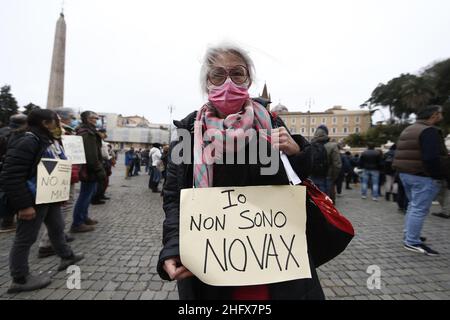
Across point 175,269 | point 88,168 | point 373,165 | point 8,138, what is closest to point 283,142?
point 175,269

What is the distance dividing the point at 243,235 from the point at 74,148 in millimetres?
3534

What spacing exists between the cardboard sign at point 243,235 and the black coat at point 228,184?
63 mm

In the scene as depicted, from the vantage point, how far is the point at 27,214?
7.67 feet

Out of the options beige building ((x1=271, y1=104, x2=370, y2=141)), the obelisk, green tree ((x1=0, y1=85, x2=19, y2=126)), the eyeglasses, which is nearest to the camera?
the eyeglasses

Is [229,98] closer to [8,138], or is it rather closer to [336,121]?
[8,138]

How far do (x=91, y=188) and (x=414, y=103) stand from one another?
41.8m

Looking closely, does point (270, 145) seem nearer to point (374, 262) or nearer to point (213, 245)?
point (213, 245)

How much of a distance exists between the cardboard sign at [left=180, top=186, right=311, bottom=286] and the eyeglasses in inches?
23.5

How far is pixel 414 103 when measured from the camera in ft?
111

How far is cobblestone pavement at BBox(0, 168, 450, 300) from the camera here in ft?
7.93

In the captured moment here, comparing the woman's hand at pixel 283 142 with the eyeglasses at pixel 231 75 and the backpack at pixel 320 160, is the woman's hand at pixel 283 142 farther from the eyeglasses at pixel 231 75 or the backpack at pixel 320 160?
the backpack at pixel 320 160

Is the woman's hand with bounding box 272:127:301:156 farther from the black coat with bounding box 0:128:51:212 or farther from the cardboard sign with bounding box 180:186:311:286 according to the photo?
the black coat with bounding box 0:128:51:212

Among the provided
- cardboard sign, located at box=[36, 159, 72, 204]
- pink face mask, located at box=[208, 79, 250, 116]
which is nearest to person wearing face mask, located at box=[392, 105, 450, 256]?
pink face mask, located at box=[208, 79, 250, 116]

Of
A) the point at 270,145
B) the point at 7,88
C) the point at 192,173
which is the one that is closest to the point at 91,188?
the point at 192,173
